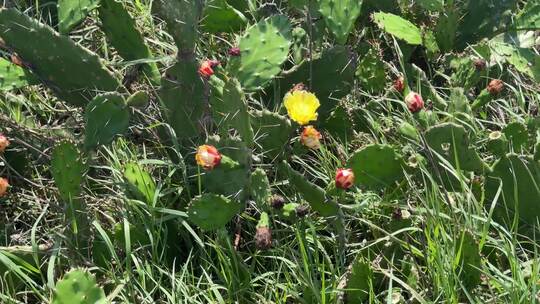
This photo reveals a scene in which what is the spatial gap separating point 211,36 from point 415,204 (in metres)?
0.86

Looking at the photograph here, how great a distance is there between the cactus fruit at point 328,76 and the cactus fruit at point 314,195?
31 centimetres

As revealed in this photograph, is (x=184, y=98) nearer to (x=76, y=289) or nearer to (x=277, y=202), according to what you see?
(x=277, y=202)

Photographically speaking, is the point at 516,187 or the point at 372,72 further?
the point at 372,72

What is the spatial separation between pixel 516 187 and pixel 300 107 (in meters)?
0.49

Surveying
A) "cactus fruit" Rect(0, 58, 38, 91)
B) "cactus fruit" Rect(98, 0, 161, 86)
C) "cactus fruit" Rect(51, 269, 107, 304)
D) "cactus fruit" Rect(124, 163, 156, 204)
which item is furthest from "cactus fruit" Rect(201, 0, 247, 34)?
"cactus fruit" Rect(51, 269, 107, 304)

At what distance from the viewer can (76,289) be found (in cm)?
152

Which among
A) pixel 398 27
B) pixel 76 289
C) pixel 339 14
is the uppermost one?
pixel 339 14

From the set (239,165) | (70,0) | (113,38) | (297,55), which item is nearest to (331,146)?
(297,55)

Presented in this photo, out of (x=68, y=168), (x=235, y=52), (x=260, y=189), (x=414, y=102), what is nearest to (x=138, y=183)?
(x=68, y=168)

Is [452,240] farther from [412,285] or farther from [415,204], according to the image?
[415,204]

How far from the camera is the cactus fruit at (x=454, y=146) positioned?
1.68 metres

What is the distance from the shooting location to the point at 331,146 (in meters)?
2.06

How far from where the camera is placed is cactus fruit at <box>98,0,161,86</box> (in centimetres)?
193

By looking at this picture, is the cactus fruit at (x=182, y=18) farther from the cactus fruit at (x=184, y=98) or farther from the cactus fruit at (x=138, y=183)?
the cactus fruit at (x=138, y=183)
